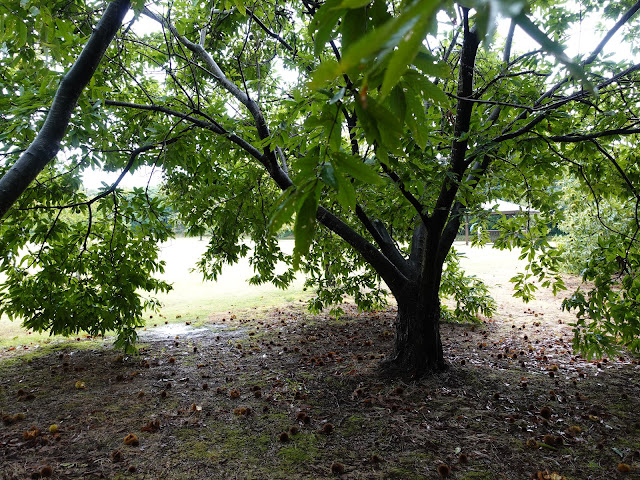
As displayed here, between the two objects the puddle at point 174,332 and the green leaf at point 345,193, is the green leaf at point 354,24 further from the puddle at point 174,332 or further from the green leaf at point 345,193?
the puddle at point 174,332

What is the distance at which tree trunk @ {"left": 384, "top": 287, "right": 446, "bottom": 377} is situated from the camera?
3984 millimetres

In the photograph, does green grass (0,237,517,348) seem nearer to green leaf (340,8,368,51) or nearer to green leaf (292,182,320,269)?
green leaf (292,182,320,269)

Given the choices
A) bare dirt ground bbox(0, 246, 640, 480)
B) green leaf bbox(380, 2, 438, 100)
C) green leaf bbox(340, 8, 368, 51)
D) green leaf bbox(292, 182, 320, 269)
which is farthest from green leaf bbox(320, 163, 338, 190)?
bare dirt ground bbox(0, 246, 640, 480)

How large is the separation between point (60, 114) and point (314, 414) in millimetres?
2947

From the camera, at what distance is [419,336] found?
4.02m

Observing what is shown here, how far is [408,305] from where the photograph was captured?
4.06 m

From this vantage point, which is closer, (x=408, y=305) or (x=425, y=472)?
(x=425, y=472)

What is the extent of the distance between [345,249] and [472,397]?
9.72 feet

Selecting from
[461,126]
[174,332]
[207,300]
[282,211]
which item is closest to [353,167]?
[282,211]

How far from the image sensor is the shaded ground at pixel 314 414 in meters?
2.56

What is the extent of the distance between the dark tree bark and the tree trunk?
3376 millimetres

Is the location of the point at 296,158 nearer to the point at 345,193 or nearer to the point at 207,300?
the point at 345,193

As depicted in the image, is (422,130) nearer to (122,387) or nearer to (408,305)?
(408,305)

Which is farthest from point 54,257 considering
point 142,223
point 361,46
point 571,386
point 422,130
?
point 571,386
